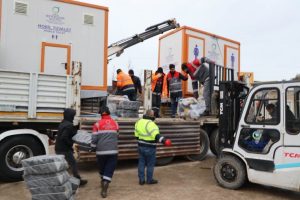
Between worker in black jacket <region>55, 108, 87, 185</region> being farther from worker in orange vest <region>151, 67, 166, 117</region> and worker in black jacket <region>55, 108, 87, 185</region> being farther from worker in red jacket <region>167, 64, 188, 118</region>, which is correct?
worker in red jacket <region>167, 64, 188, 118</region>

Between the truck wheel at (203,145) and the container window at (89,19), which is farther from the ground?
the container window at (89,19)

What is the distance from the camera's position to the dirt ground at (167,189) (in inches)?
226

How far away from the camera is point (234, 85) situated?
6.95 m

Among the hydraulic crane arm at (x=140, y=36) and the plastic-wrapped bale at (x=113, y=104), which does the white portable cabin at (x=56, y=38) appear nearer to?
the plastic-wrapped bale at (x=113, y=104)

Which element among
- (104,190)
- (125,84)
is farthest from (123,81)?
(104,190)

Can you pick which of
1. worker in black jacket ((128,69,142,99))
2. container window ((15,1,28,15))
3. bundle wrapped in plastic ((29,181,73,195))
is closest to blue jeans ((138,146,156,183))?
bundle wrapped in plastic ((29,181,73,195))

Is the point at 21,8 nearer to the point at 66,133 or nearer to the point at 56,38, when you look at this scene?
the point at 56,38

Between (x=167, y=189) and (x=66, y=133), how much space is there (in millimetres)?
2206

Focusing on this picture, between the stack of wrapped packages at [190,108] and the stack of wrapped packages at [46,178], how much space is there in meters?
4.60

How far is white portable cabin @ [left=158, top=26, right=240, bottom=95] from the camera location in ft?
33.0

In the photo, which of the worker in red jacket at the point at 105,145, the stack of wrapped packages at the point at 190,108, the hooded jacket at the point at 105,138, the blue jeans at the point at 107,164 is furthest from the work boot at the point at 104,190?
the stack of wrapped packages at the point at 190,108

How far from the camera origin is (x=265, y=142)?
19.4 ft

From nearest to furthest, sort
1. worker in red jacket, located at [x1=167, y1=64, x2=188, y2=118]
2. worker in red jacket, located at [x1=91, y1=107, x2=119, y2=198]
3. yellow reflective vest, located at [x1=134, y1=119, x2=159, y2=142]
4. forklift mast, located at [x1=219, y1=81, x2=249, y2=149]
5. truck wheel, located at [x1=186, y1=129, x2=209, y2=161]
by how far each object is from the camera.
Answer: worker in red jacket, located at [x1=91, y1=107, x2=119, y2=198], yellow reflective vest, located at [x1=134, y1=119, x2=159, y2=142], forklift mast, located at [x1=219, y1=81, x2=249, y2=149], truck wheel, located at [x1=186, y1=129, x2=209, y2=161], worker in red jacket, located at [x1=167, y1=64, x2=188, y2=118]

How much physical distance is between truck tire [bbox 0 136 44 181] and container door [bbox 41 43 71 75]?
5.20ft
